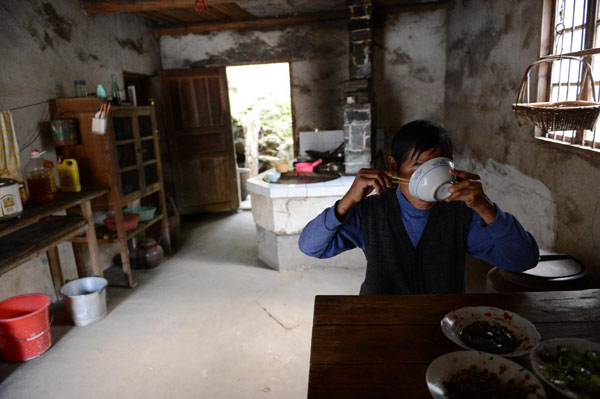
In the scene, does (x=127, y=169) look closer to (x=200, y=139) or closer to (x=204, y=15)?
(x=200, y=139)

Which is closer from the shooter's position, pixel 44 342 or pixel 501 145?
pixel 44 342

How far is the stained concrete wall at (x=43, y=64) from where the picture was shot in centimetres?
348

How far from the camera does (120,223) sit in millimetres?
4070

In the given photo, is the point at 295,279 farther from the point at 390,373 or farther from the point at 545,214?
the point at 390,373

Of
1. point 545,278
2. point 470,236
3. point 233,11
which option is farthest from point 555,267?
point 233,11

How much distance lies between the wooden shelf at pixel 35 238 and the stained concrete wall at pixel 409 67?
4.33m

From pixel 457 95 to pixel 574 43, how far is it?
263cm

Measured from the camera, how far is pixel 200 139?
6586mm

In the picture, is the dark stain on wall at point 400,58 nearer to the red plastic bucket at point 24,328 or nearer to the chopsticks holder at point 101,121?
the chopsticks holder at point 101,121

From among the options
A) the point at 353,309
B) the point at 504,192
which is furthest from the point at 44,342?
the point at 504,192

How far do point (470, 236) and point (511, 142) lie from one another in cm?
251

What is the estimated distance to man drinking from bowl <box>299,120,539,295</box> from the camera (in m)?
1.54

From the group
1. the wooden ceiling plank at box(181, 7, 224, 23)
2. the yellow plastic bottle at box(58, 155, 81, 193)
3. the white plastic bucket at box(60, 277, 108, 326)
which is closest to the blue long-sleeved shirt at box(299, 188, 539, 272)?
the white plastic bucket at box(60, 277, 108, 326)

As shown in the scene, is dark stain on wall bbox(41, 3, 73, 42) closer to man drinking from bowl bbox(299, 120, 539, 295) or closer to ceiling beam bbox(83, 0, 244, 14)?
ceiling beam bbox(83, 0, 244, 14)
